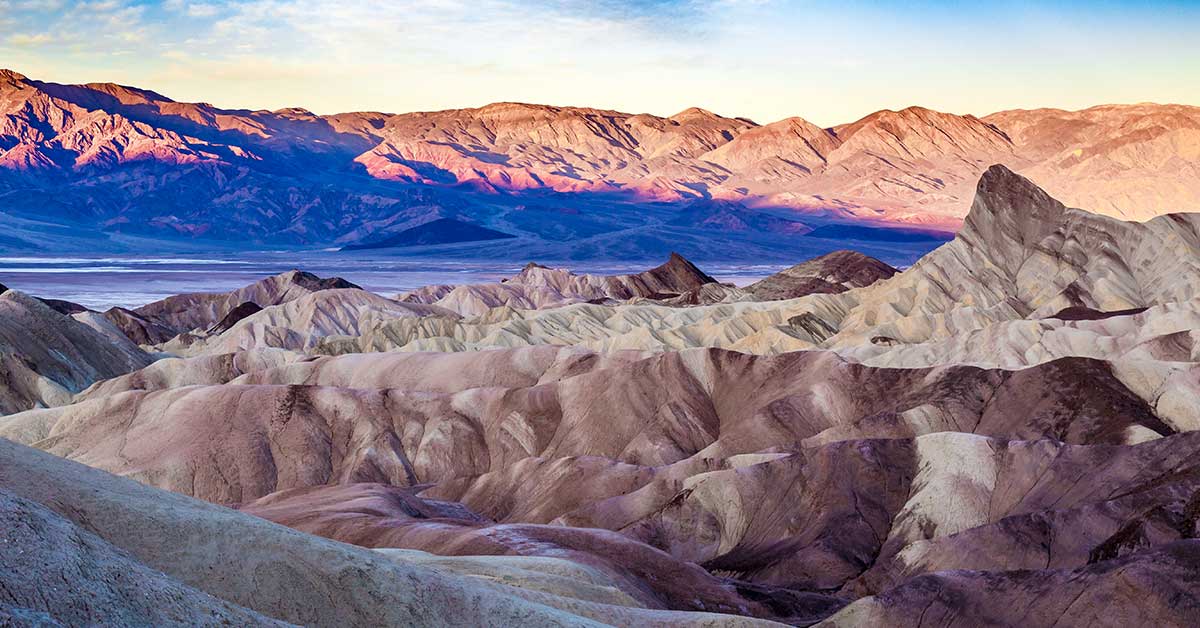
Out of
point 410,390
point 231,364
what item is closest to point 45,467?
point 410,390

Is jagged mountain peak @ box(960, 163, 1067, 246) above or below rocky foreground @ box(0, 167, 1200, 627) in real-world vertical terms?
above

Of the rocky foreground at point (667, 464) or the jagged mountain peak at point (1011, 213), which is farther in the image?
the jagged mountain peak at point (1011, 213)

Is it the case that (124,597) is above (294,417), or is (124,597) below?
above

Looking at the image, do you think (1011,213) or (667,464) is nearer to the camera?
(667,464)

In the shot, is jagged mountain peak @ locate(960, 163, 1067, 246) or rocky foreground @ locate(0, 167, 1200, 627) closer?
rocky foreground @ locate(0, 167, 1200, 627)

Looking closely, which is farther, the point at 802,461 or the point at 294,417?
the point at 294,417

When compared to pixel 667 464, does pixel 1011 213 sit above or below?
above

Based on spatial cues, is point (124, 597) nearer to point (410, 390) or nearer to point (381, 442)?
point (381, 442)

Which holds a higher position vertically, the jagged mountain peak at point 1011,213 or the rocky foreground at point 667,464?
the jagged mountain peak at point 1011,213
